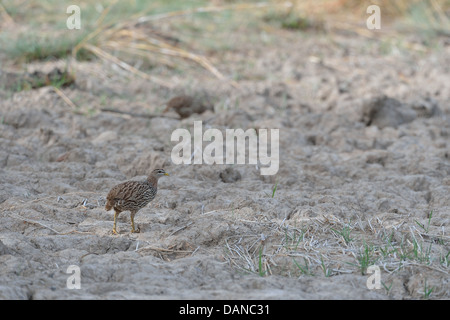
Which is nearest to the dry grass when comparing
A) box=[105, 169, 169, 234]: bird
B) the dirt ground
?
the dirt ground

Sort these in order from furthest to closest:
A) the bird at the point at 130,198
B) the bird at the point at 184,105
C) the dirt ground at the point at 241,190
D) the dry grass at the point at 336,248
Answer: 1. the bird at the point at 184,105
2. the bird at the point at 130,198
3. the dry grass at the point at 336,248
4. the dirt ground at the point at 241,190

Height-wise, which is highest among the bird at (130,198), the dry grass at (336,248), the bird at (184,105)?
the bird at (184,105)

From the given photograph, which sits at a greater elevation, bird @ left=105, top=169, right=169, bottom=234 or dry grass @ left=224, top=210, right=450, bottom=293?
bird @ left=105, top=169, right=169, bottom=234

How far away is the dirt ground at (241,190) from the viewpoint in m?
3.05

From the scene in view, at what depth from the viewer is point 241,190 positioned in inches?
172

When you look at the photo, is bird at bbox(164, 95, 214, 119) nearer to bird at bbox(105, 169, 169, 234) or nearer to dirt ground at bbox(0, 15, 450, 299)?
dirt ground at bbox(0, 15, 450, 299)

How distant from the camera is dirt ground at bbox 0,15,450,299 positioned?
3047 millimetres

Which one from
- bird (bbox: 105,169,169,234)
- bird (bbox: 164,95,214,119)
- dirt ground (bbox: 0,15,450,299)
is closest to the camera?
dirt ground (bbox: 0,15,450,299)

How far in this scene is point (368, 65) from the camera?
833 centimetres

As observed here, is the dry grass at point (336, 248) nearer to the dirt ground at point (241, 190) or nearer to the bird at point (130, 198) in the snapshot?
the dirt ground at point (241, 190)

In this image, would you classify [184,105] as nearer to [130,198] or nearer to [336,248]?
[130,198]

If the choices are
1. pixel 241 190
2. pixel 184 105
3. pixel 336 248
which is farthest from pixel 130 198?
pixel 184 105

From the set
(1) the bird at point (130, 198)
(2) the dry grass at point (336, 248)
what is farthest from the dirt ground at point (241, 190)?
(1) the bird at point (130, 198)

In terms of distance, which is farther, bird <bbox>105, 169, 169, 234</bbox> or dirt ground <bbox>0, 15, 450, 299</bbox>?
bird <bbox>105, 169, 169, 234</bbox>
